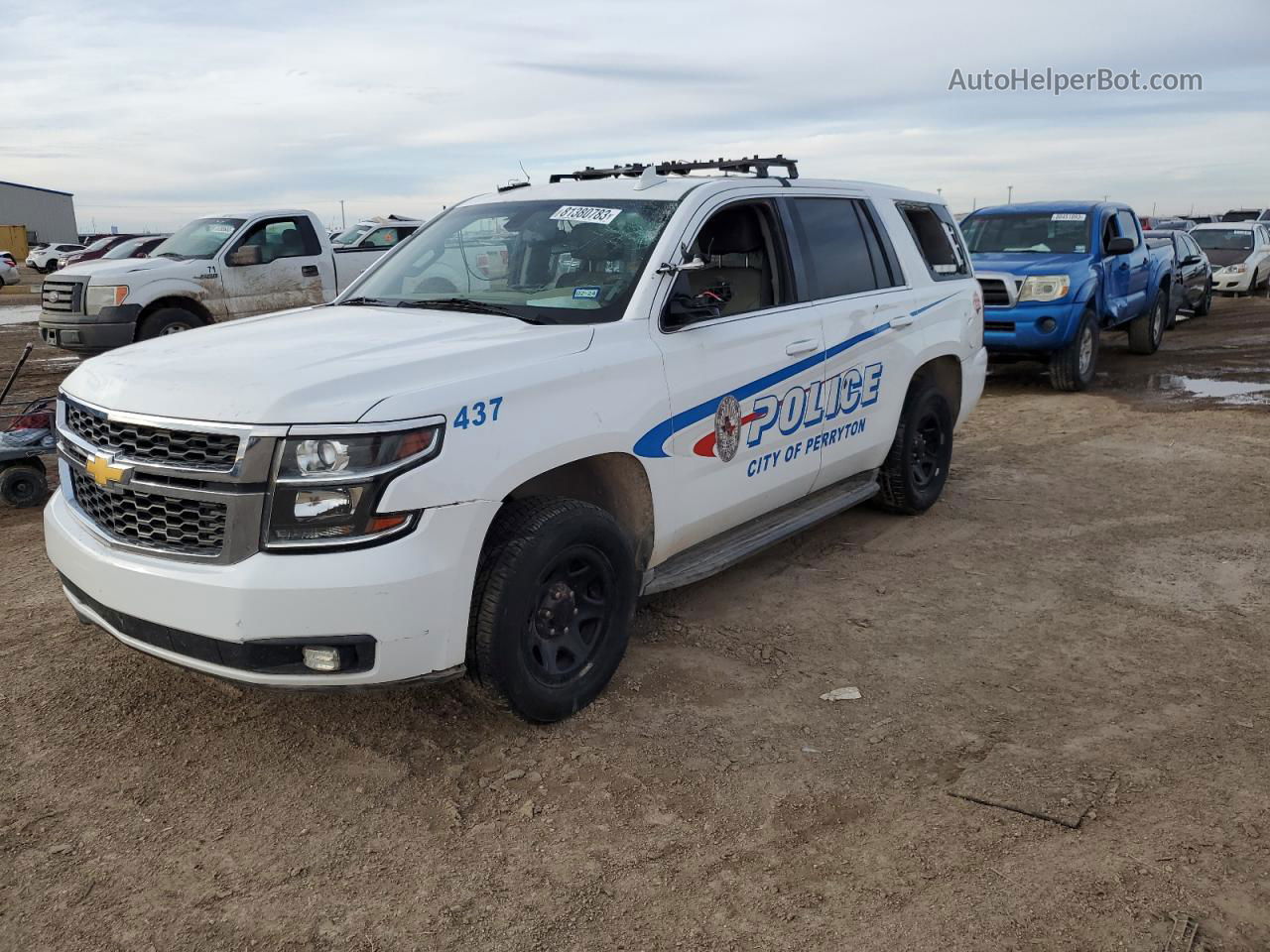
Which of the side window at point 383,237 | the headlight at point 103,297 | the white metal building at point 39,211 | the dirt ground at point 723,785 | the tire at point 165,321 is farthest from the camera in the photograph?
the white metal building at point 39,211

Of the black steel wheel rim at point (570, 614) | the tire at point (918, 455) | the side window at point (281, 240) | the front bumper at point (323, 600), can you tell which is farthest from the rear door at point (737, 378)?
the side window at point (281, 240)

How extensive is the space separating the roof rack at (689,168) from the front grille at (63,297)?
8.17 m

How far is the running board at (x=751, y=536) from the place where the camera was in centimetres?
434

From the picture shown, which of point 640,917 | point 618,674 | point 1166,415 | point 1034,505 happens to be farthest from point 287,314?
point 1166,415

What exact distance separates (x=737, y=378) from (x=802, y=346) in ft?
1.84

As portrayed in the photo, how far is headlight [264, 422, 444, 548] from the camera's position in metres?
3.09

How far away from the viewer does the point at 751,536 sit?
4820mm

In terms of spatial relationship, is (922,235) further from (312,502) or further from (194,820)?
(194,820)

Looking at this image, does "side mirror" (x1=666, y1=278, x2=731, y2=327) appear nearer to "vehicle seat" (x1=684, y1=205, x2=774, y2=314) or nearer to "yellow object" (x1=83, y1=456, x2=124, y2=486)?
"vehicle seat" (x1=684, y1=205, x2=774, y2=314)

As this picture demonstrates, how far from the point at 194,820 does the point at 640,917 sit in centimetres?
143

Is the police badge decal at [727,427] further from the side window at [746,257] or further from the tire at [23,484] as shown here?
the tire at [23,484]

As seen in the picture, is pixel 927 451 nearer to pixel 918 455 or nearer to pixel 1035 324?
pixel 918 455

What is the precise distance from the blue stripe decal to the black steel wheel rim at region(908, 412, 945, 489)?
97 cm

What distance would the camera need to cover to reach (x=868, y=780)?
3480 mm
